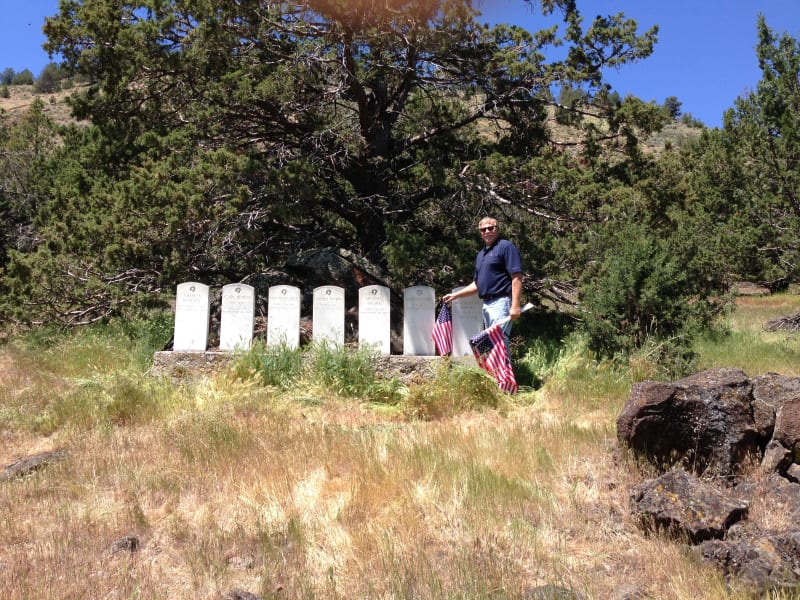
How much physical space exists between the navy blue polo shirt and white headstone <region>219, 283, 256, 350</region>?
3.51 m

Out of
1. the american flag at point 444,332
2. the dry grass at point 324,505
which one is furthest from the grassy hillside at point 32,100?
the dry grass at point 324,505

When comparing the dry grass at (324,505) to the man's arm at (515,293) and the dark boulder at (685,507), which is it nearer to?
the dark boulder at (685,507)

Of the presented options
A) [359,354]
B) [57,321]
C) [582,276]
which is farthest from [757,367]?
[57,321]

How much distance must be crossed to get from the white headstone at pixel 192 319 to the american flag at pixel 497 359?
13.3ft

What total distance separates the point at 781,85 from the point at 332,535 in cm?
1306

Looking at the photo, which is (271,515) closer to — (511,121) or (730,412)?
(730,412)

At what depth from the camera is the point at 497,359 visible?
838 cm

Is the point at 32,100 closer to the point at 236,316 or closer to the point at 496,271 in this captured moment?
the point at 236,316

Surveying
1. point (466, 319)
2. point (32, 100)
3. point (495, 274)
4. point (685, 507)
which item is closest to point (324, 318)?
point (466, 319)

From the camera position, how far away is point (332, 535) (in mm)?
4332

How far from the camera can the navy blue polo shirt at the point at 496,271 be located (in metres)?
8.33

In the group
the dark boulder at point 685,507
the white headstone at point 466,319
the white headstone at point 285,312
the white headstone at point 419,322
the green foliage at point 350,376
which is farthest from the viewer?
the white headstone at point 285,312

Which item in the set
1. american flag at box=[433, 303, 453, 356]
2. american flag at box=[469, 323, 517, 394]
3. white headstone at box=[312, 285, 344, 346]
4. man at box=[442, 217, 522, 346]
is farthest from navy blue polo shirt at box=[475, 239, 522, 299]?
white headstone at box=[312, 285, 344, 346]

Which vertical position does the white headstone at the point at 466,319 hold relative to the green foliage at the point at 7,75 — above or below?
below
